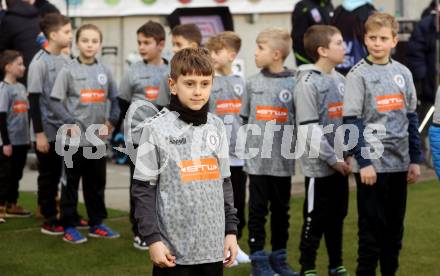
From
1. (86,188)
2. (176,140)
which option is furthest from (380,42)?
(86,188)

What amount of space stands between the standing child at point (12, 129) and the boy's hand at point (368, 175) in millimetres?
4270

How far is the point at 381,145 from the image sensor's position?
19.6ft

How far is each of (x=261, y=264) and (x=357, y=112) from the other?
1.42 m

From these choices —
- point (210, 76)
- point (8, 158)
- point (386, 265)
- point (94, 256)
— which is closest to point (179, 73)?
point (210, 76)

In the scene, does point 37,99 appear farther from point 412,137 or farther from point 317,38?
point 412,137

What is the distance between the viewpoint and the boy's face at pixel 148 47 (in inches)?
306

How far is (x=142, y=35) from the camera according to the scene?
776 cm

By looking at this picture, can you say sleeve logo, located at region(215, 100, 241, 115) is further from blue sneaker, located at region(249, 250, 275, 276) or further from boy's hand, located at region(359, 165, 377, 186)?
boy's hand, located at region(359, 165, 377, 186)

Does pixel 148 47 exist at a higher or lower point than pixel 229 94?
higher

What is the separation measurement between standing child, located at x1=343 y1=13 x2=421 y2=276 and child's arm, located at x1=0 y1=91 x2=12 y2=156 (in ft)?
13.4

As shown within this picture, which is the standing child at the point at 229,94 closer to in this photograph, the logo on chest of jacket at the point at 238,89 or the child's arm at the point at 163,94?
the logo on chest of jacket at the point at 238,89

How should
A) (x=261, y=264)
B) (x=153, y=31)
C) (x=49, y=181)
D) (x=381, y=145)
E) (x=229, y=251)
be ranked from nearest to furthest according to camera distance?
(x=229, y=251)
(x=381, y=145)
(x=261, y=264)
(x=153, y=31)
(x=49, y=181)

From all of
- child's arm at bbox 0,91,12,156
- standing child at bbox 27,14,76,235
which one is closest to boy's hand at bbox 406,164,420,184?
standing child at bbox 27,14,76,235

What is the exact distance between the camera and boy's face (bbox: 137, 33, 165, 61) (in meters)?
7.78
